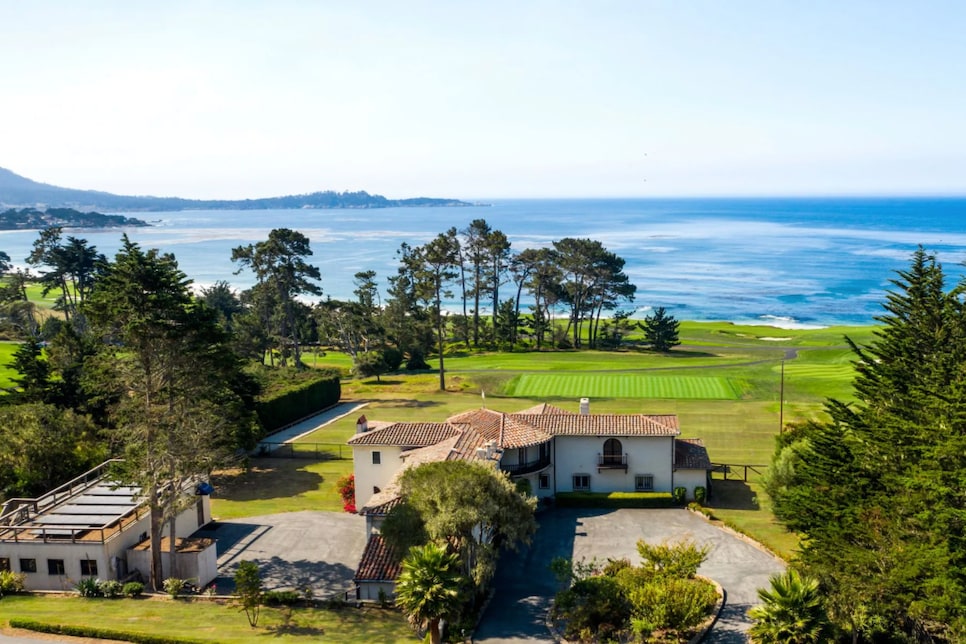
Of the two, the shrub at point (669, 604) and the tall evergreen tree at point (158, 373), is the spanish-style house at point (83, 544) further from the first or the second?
the shrub at point (669, 604)

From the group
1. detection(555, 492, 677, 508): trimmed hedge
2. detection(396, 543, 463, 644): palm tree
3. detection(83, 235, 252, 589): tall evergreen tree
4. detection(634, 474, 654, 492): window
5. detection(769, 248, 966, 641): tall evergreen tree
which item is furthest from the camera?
detection(634, 474, 654, 492): window

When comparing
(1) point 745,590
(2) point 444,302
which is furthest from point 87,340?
(2) point 444,302

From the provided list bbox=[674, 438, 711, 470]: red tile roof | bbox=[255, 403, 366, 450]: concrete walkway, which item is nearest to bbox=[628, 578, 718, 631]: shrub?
bbox=[674, 438, 711, 470]: red tile roof

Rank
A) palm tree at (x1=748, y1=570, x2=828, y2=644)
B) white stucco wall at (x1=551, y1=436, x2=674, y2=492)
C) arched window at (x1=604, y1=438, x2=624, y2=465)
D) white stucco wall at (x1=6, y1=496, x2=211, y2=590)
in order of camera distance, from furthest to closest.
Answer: arched window at (x1=604, y1=438, x2=624, y2=465), white stucco wall at (x1=551, y1=436, x2=674, y2=492), white stucco wall at (x1=6, y1=496, x2=211, y2=590), palm tree at (x1=748, y1=570, x2=828, y2=644)

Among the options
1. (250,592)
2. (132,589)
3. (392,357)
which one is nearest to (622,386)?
(392,357)

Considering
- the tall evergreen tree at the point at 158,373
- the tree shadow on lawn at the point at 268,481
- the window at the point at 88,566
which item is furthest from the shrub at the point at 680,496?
the window at the point at 88,566

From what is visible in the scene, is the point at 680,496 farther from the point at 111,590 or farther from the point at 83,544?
the point at 83,544

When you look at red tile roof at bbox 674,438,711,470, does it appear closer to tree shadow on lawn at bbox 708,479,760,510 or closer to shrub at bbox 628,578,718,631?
tree shadow on lawn at bbox 708,479,760,510

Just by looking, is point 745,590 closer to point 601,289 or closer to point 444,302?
point 601,289

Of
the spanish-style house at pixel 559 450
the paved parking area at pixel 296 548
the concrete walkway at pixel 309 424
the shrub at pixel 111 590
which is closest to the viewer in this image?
the shrub at pixel 111 590
